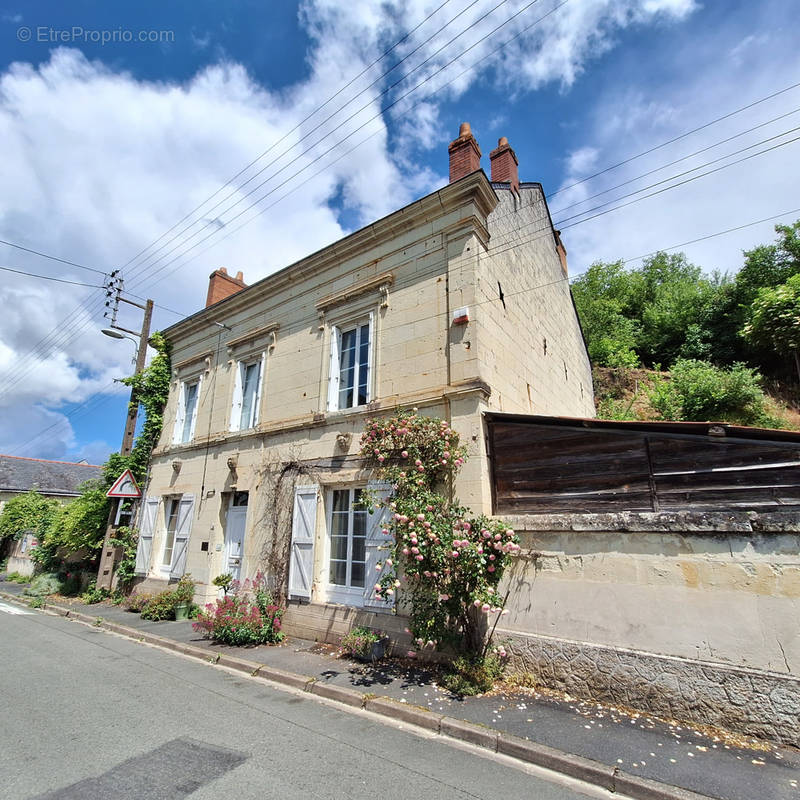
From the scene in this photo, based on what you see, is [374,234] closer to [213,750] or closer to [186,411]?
[186,411]

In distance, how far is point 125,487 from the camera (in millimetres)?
11680

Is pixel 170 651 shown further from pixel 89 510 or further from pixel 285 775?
pixel 89 510

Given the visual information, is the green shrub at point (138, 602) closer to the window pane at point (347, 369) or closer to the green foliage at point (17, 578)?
the window pane at point (347, 369)

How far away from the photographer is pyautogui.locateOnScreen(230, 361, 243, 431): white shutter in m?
10.6

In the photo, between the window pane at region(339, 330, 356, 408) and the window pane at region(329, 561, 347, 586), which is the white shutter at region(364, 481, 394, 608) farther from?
the window pane at region(339, 330, 356, 408)

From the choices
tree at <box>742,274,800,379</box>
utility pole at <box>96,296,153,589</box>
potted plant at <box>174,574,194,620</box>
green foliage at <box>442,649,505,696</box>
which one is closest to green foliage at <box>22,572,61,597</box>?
utility pole at <box>96,296,153,589</box>

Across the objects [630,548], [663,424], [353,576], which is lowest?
[353,576]

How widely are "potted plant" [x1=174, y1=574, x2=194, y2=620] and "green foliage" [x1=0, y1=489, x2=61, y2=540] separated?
1249 cm

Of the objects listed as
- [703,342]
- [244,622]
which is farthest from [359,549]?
[703,342]

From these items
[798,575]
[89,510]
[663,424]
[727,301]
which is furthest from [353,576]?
[727,301]

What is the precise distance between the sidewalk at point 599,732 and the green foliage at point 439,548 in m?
0.68

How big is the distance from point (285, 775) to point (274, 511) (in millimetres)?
5551

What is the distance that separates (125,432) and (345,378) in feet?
25.4

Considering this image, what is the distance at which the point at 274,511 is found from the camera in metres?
8.74
